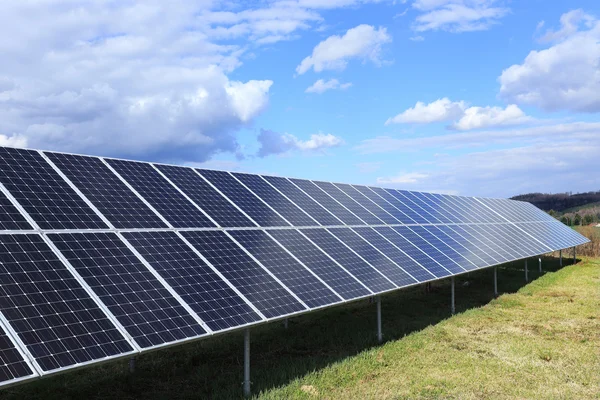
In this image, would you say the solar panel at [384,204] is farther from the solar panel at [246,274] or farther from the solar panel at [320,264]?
the solar panel at [246,274]

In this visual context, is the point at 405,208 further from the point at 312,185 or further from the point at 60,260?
the point at 60,260

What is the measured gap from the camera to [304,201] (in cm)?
2200

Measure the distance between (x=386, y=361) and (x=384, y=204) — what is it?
1297 centimetres

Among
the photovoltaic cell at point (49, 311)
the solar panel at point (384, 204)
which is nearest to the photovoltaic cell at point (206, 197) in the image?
the photovoltaic cell at point (49, 311)

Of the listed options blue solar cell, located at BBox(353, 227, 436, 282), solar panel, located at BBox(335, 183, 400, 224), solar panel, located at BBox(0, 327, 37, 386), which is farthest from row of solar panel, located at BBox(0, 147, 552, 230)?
solar panel, located at BBox(0, 327, 37, 386)

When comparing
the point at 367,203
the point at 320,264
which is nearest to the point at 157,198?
the point at 320,264

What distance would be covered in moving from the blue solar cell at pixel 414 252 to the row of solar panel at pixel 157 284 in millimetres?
1235

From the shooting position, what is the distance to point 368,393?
43.5ft

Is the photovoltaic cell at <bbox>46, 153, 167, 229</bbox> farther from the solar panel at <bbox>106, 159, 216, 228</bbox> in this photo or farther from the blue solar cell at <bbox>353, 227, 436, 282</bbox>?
the blue solar cell at <bbox>353, 227, 436, 282</bbox>

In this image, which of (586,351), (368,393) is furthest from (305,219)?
(586,351)

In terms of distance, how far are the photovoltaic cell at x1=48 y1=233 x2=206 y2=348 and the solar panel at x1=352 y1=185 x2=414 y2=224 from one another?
632 inches

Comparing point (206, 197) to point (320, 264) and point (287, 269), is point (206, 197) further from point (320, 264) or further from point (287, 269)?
point (320, 264)

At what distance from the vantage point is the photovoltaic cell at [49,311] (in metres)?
8.92

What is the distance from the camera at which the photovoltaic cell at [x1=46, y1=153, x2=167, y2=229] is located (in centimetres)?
1378
